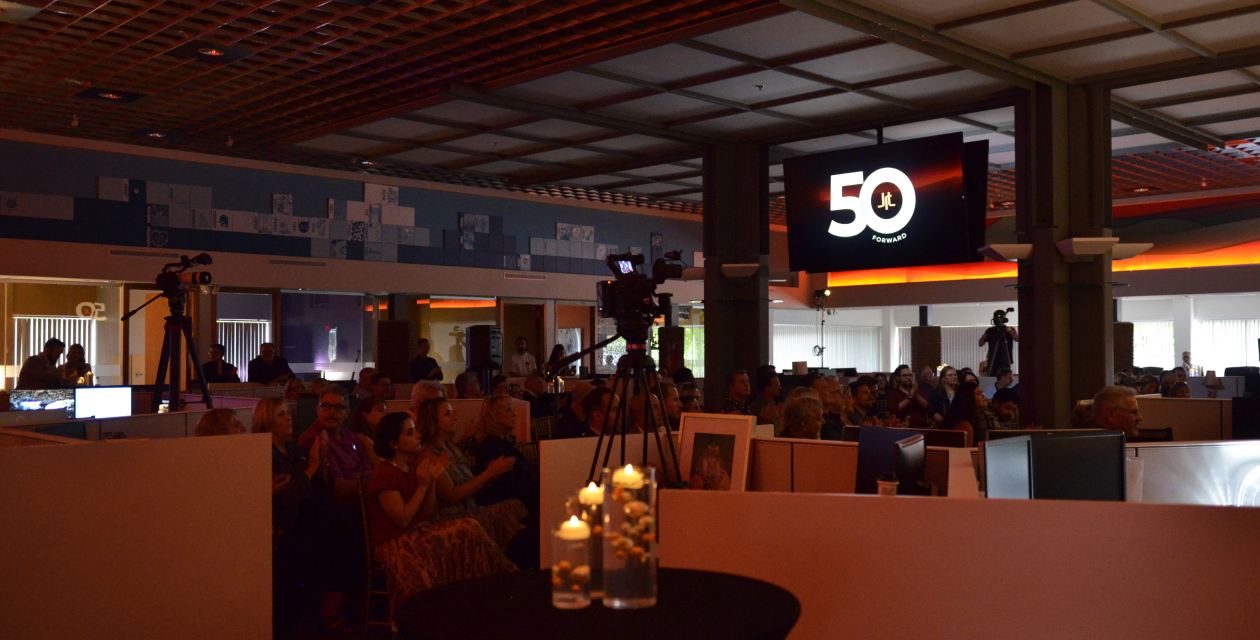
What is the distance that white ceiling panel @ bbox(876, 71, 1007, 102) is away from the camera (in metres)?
8.95

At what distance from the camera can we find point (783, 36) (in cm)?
768

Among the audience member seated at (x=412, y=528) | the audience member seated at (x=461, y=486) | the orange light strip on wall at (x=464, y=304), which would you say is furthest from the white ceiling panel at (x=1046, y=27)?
the orange light strip on wall at (x=464, y=304)

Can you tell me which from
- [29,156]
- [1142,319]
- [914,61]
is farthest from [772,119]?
[1142,319]

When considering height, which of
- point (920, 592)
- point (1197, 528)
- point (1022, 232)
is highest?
point (1022, 232)

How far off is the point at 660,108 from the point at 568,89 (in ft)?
3.73

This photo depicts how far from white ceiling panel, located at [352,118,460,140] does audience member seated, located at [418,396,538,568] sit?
6.00 metres

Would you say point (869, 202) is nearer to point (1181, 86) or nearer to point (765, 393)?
point (765, 393)

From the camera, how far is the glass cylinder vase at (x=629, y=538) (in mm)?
2357

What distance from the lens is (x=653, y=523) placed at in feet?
7.82

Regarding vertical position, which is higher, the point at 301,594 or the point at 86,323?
the point at 86,323

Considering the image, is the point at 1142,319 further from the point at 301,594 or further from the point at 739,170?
the point at 301,594

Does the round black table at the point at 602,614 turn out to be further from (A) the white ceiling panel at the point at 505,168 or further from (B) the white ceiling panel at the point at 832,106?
(A) the white ceiling panel at the point at 505,168

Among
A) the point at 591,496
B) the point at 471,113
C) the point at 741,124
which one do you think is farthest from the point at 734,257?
the point at 591,496

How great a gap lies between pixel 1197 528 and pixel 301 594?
4.23 m
